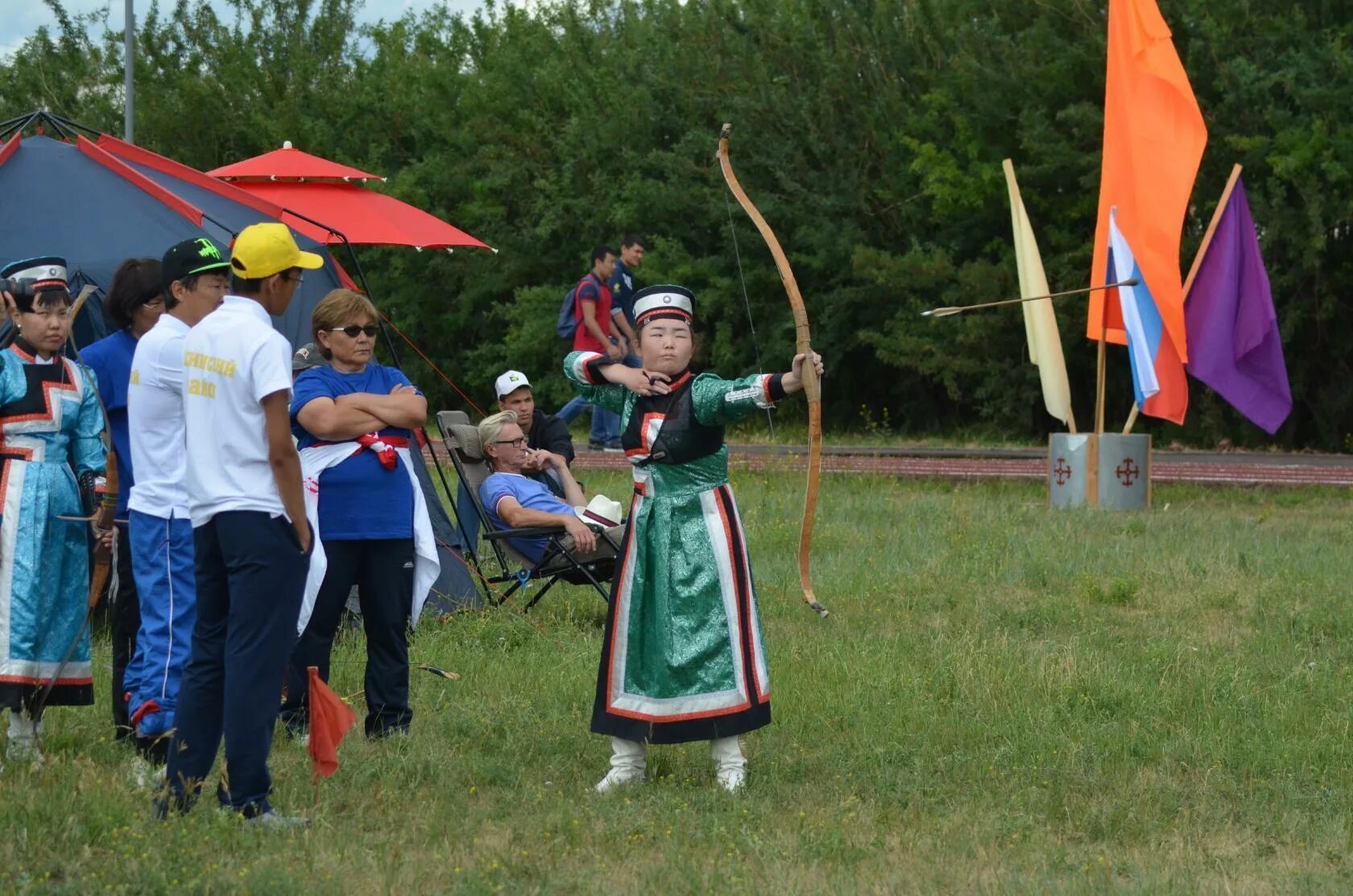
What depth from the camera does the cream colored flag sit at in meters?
13.7

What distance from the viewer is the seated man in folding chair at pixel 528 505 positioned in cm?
827

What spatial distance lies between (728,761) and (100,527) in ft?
7.41

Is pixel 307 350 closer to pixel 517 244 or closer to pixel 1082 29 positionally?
pixel 1082 29

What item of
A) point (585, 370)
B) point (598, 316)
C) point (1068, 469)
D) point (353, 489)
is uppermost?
point (598, 316)

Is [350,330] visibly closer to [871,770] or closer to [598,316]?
[871,770]

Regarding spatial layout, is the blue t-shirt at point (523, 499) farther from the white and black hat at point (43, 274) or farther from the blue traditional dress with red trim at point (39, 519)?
the white and black hat at point (43, 274)

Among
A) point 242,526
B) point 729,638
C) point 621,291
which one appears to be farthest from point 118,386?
point 621,291

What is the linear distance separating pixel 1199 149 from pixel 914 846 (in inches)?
374

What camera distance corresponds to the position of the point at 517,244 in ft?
86.1

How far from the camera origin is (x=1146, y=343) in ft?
42.3

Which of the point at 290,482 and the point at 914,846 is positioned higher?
the point at 290,482

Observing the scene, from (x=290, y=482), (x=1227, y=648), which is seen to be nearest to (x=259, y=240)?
(x=290, y=482)

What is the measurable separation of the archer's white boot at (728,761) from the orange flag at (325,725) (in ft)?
4.14

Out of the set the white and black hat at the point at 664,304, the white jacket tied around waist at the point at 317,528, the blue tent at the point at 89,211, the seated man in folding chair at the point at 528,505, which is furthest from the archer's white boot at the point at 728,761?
the blue tent at the point at 89,211
